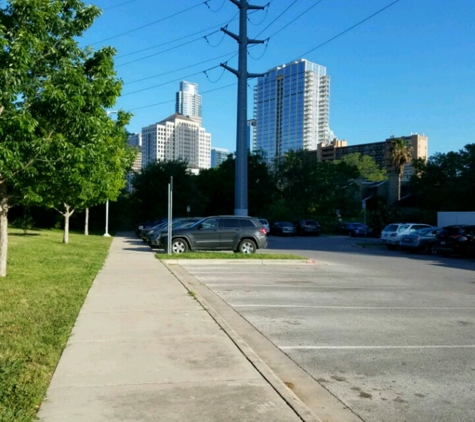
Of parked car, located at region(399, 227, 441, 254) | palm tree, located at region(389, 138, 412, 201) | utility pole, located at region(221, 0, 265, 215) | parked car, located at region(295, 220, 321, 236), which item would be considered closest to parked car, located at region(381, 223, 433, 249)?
parked car, located at region(399, 227, 441, 254)

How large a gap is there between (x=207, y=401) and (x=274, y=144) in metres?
168

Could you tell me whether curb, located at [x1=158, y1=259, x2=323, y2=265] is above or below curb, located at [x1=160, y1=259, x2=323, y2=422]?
above

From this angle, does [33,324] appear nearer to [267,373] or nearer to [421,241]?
[267,373]

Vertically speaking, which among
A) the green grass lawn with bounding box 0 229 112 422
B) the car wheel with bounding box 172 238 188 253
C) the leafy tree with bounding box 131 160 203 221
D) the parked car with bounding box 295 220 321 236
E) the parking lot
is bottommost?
the parking lot

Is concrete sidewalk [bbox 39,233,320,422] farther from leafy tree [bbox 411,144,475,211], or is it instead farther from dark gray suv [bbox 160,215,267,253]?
leafy tree [bbox 411,144,475,211]

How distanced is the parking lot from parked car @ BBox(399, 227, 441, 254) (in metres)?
12.7

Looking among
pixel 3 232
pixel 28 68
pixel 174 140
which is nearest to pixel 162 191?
pixel 3 232

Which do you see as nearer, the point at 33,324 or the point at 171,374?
the point at 171,374

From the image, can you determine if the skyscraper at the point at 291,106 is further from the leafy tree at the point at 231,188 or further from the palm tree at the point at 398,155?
the leafy tree at the point at 231,188

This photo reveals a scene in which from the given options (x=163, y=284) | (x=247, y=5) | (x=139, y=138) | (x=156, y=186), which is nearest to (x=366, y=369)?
(x=163, y=284)

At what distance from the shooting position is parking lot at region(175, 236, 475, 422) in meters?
5.56

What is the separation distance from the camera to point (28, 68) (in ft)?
36.1

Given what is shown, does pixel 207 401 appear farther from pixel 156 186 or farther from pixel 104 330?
pixel 156 186

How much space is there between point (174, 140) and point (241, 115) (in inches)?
3238
